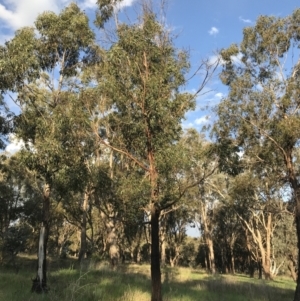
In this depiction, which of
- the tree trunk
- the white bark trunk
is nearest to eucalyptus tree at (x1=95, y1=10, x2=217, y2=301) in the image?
the tree trunk

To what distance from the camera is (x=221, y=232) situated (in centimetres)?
5441

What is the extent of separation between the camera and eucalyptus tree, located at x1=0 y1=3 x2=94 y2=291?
12.8m

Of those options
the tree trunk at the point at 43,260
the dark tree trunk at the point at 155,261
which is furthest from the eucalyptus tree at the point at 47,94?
the dark tree trunk at the point at 155,261

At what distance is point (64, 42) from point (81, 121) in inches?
190

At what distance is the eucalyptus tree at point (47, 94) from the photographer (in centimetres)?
1283

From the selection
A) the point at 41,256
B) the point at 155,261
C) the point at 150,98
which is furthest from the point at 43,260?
the point at 150,98

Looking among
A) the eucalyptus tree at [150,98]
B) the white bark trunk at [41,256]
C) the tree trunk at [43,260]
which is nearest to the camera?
the eucalyptus tree at [150,98]

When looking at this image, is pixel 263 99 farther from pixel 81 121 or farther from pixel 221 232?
pixel 221 232

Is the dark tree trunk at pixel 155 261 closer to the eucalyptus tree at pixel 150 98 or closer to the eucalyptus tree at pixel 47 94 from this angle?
the eucalyptus tree at pixel 150 98

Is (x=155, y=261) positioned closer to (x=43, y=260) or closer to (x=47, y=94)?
(x=43, y=260)

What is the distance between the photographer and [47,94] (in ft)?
56.6

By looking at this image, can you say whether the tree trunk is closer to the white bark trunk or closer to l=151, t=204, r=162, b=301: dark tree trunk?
Result: the white bark trunk

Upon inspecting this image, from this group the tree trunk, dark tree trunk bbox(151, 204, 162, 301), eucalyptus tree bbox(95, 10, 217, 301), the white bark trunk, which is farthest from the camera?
the white bark trunk

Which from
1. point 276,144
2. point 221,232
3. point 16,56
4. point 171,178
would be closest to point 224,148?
point 171,178
